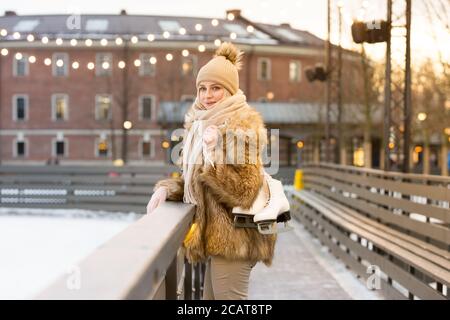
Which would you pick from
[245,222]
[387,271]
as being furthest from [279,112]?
[245,222]

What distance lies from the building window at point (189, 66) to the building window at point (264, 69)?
217 inches

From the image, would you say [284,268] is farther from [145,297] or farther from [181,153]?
[145,297]

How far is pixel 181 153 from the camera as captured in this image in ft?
13.5

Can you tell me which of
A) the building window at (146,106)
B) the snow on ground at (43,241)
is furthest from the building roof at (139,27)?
the snow on ground at (43,241)

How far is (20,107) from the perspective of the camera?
164ft

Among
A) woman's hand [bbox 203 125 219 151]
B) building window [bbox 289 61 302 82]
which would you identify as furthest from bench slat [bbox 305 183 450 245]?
building window [bbox 289 61 302 82]

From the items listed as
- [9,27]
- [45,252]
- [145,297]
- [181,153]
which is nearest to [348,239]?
[45,252]

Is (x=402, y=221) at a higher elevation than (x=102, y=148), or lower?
lower

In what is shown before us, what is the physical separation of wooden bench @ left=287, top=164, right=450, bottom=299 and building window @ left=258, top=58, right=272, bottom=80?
37.5 m

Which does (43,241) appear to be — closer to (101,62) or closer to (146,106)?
(101,62)

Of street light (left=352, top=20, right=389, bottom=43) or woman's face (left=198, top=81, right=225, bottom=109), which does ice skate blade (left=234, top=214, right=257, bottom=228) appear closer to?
woman's face (left=198, top=81, right=225, bottom=109)

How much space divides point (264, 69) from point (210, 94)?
1893 inches

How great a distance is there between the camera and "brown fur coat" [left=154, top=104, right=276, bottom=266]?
3.53 metres

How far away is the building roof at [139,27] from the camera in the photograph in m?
47.9
